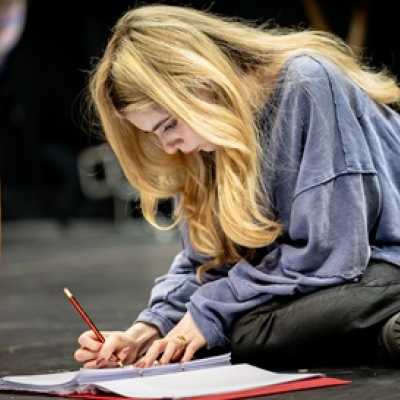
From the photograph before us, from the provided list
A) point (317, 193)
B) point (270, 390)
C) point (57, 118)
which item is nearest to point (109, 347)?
point (270, 390)

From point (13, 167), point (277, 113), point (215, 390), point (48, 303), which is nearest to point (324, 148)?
point (277, 113)

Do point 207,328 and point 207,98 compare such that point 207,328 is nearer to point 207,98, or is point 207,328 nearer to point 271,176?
point 271,176

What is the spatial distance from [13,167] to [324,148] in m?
5.38

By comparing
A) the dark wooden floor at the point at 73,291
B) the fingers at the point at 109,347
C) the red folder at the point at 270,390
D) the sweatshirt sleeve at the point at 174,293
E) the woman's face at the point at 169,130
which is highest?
the woman's face at the point at 169,130

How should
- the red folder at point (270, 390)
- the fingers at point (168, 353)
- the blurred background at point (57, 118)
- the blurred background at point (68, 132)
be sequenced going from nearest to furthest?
the red folder at point (270, 390) → the fingers at point (168, 353) → the blurred background at point (68, 132) → the blurred background at point (57, 118)

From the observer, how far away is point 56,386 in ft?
4.88

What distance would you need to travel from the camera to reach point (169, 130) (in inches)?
64.6

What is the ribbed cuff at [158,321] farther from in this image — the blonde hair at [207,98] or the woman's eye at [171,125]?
the woman's eye at [171,125]

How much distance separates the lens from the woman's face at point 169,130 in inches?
63.7

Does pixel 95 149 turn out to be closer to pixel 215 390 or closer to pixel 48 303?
pixel 48 303

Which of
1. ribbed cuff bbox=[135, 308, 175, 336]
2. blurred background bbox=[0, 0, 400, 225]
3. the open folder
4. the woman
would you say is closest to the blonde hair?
the woman

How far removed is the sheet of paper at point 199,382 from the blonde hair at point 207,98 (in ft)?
0.79

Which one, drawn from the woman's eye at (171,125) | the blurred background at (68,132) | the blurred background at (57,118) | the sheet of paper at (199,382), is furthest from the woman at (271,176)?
the blurred background at (57,118)

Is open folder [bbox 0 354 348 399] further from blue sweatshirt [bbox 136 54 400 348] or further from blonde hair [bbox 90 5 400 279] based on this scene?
blonde hair [bbox 90 5 400 279]
